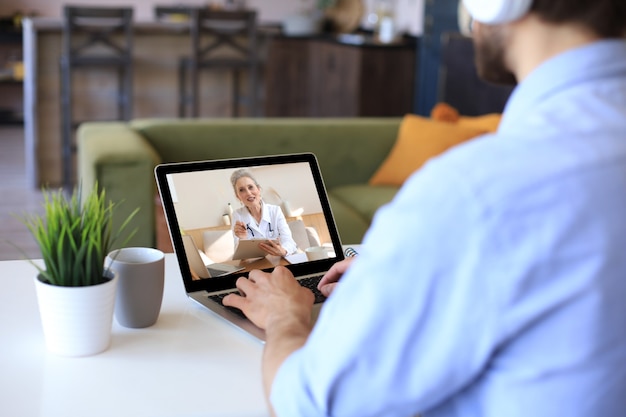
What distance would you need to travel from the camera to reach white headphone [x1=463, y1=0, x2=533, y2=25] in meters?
0.68

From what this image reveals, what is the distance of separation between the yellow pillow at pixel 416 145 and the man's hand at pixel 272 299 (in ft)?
7.30

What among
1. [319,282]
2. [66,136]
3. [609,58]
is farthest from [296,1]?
[609,58]

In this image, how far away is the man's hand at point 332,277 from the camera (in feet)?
3.89

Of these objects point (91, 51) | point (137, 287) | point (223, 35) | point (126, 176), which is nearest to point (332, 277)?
point (137, 287)

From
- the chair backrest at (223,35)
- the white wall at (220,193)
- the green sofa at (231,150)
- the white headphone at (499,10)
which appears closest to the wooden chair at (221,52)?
the chair backrest at (223,35)

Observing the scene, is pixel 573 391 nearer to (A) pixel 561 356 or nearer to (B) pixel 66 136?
(A) pixel 561 356

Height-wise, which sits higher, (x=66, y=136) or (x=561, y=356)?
(x=561, y=356)

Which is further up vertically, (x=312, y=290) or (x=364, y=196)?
(x=312, y=290)

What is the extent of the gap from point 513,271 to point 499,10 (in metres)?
0.23

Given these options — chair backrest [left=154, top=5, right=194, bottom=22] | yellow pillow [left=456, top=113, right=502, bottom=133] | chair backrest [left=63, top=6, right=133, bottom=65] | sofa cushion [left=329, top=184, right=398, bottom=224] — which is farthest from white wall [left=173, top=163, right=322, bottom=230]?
chair backrest [left=154, top=5, right=194, bottom=22]

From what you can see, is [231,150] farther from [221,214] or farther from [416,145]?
[221,214]

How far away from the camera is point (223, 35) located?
502cm

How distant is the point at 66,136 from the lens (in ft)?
15.8

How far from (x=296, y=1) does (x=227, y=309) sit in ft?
23.5
